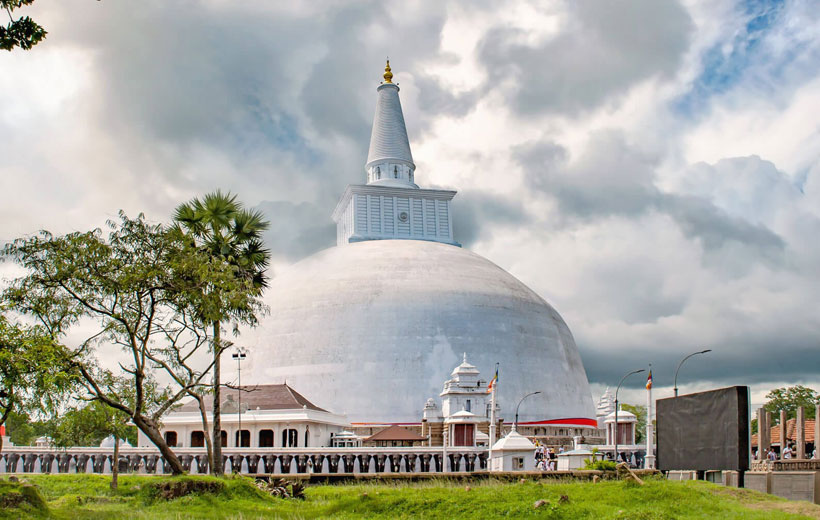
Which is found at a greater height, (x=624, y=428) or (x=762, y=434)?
(x=762, y=434)

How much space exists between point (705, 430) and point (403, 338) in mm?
36700

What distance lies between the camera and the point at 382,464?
125 feet

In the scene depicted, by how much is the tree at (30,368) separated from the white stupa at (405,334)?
3236cm

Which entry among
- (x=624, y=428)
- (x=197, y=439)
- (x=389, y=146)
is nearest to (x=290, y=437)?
(x=197, y=439)

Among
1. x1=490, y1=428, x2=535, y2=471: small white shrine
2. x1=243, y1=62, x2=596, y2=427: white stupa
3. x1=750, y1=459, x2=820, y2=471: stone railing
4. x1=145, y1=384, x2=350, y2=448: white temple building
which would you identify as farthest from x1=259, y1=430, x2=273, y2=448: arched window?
x1=750, y1=459, x2=820, y2=471: stone railing

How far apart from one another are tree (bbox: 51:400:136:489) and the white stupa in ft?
74.9

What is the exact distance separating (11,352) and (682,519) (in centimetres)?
1659

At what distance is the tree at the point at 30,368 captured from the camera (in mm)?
20875

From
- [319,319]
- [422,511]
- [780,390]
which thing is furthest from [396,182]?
[780,390]

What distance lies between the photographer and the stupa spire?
7269 cm

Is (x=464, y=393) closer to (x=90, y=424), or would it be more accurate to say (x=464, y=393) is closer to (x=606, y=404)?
(x=606, y=404)

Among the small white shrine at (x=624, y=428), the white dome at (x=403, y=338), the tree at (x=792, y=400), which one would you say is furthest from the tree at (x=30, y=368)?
the tree at (x=792, y=400)

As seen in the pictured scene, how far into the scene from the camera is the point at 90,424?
31516 millimetres

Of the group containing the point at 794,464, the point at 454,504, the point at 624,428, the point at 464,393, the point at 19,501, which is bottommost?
the point at 624,428
